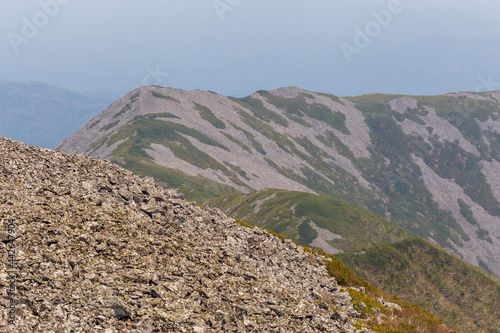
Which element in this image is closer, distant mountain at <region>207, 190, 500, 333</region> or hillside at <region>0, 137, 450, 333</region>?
hillside at <region>0, 137, 450, 333</region>

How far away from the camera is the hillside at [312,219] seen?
426 feet

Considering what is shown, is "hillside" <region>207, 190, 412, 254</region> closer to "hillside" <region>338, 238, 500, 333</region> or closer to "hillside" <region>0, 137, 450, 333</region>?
"hillside" <region>338, 238, 500, 333</region>

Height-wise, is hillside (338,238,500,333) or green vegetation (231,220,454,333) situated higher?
green vegetation (231,220,454,333)

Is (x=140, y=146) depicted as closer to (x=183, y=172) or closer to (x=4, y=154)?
(x=183, y=172)

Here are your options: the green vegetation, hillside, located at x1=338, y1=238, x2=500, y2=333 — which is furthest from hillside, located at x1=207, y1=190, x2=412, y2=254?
the green vegetation

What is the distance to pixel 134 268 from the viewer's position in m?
18.3

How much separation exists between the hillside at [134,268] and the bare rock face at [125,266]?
6 cm

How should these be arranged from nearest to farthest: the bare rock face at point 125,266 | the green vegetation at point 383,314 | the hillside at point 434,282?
the bare rock face at point 125,266 → the green vegetation at point 383,314 → the hillside at point 434,282

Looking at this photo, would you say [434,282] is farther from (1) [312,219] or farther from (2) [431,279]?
(1) [312,219]

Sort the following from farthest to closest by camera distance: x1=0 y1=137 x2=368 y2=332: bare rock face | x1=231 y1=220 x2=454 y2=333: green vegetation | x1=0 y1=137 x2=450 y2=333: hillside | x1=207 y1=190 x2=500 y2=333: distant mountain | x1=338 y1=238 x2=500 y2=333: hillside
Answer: x1=207 y1=190 x2=500 y2=333: distant mountain, x1=338 y1=238 x2=500 y2=333: hillside, x1=231 y1=220 x2=454 y2=333: green vegetation, x1=0 y1=137 x2=450 y2=333: hillside, x1=0 y1=137 x2=368 y2=332: bare rock face

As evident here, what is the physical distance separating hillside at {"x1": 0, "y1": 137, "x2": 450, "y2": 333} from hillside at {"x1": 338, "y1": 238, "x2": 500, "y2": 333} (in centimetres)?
5242

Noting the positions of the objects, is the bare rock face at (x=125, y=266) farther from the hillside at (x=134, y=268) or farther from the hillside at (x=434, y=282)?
the hillside at (x=434, y=282)

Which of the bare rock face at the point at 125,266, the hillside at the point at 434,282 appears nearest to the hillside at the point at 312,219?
the hillside at the point at 434,282

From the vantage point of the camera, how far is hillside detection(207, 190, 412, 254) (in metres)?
130
